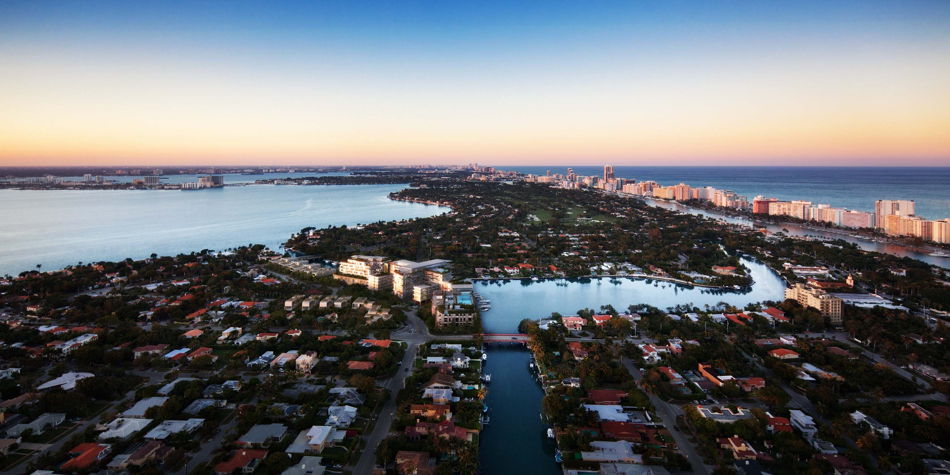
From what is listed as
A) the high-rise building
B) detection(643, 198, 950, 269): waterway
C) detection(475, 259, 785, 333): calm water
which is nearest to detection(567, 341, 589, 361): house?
detection(475, 259, 785, 333): calm water

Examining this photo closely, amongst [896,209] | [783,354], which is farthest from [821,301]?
[896,209]

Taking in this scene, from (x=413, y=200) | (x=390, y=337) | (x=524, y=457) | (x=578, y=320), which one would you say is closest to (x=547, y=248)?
(x=578, y=320)

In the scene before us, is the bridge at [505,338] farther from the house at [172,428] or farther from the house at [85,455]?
the house at [85,455]

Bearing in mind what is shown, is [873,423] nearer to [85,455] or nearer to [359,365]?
[359,365]

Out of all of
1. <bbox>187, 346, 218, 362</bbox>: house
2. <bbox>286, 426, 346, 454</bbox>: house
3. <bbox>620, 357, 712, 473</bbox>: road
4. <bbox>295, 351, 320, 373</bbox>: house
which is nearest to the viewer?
<bbox>620, 357, 712, 473</bbox>: road

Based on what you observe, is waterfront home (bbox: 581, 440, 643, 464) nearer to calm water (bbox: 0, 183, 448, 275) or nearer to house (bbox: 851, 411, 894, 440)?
house (bbox: 851, 411, 894, 440)

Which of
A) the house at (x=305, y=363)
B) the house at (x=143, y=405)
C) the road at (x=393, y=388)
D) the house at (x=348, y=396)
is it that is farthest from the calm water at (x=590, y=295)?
the house at (x=143, y=405)

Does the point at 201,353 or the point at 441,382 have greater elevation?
the point at 201,353
